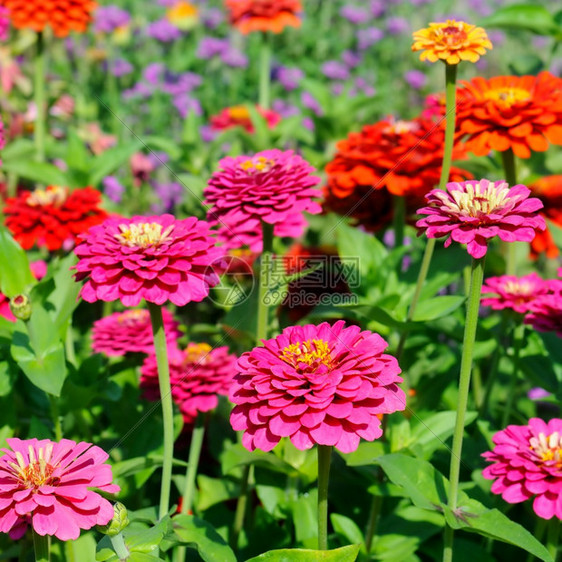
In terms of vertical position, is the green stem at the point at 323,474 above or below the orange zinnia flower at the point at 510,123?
below

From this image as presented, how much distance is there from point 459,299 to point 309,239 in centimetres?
115

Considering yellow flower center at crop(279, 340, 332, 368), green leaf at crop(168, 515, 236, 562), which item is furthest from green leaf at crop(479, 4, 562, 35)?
green leaf at crop(168, 515, 236, 562)

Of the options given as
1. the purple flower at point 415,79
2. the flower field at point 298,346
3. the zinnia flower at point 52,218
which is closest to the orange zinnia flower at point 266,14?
the flower field at point 298,346

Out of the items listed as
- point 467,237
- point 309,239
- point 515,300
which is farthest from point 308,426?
point 309,239

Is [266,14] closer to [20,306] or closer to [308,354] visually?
[20,306]

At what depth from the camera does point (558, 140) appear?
1368 mm

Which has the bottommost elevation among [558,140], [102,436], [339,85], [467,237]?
[102,436]

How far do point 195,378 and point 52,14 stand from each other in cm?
123

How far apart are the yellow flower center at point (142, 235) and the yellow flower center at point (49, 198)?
21.4 inches

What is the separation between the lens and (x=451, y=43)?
1176 mm

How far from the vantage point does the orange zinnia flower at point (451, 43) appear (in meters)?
1.16

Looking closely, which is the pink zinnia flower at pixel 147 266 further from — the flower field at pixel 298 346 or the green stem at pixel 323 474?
the green stem at pixel 323 474

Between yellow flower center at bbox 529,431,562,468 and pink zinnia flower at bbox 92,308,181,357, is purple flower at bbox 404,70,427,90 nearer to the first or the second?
pink zinnia flower at bbox 92,308,181,357

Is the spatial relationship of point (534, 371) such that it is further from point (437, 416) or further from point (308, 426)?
point (308, 426)
